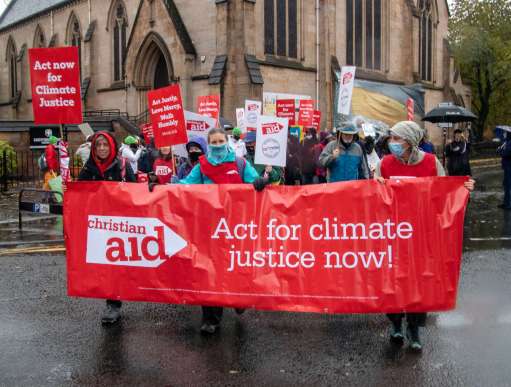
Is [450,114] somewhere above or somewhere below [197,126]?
above

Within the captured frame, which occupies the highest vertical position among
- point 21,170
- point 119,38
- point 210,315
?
point 119,38

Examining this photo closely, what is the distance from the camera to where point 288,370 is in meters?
4.57

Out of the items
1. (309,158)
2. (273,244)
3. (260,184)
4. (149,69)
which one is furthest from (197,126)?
(149,69)

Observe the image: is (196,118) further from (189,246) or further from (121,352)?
(121,352)

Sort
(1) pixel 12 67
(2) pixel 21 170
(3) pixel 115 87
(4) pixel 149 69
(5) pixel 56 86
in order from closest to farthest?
(5) pixel 56 86 < (2) pixel 21 170 < (4) pixel 149 69 < (3) pixel 115 87 < (1) pixel 12 67

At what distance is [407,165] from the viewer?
5.20 m

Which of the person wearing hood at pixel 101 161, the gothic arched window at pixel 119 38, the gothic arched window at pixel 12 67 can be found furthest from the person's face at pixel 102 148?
the gothic arched window at pixel 12 67

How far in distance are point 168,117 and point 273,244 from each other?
3948 millimetres

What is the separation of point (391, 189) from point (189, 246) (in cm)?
184

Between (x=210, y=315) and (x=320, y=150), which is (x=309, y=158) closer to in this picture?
(x=320, y=150)

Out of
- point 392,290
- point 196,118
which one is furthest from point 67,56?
point 392,290

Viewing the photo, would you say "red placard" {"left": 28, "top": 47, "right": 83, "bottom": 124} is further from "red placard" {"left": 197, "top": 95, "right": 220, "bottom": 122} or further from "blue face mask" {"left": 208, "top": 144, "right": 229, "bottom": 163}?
"red placard" {"left": 197, "top": 95, "right": 220, "bottom": 122}

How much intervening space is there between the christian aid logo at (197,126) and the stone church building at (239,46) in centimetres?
1440

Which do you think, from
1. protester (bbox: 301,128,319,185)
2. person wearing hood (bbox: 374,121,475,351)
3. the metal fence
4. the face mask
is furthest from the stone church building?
person wearing hood (bbox: 374,121,475,351)
